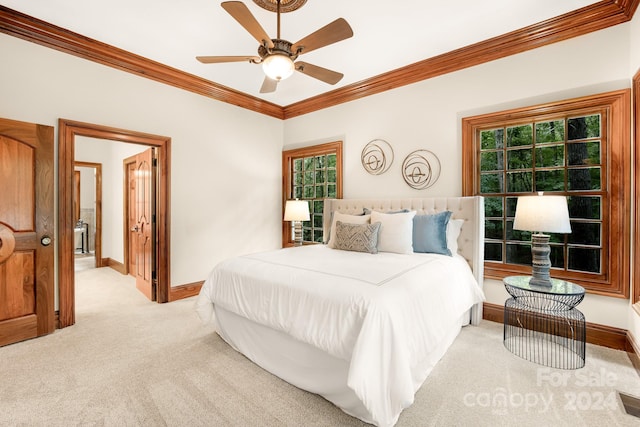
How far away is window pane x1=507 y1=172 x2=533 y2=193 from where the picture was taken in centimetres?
308

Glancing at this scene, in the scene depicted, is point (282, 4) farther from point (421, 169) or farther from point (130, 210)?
point (130, 210)

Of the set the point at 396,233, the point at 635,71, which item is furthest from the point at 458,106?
the point at 396,233

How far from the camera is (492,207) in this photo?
3.30 metres

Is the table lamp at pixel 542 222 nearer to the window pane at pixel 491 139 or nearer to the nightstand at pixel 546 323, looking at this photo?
the nightstand at pixel 546 323

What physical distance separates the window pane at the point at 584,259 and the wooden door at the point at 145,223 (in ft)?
15.7

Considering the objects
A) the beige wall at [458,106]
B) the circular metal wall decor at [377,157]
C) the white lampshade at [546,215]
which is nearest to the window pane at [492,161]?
the beige wall at [458,106]

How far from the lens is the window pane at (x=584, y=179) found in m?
2.72

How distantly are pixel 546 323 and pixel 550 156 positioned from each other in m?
1.66

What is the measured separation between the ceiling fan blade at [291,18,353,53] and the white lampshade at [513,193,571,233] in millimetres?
2064

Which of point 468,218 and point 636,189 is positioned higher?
point 636,189

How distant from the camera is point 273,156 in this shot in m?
5.20

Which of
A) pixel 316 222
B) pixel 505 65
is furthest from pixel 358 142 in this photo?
pixel 505 65

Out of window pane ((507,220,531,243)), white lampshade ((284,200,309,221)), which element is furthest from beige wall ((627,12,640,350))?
white lampshade ((284,200,309,221))

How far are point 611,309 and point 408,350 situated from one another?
2.30 m
